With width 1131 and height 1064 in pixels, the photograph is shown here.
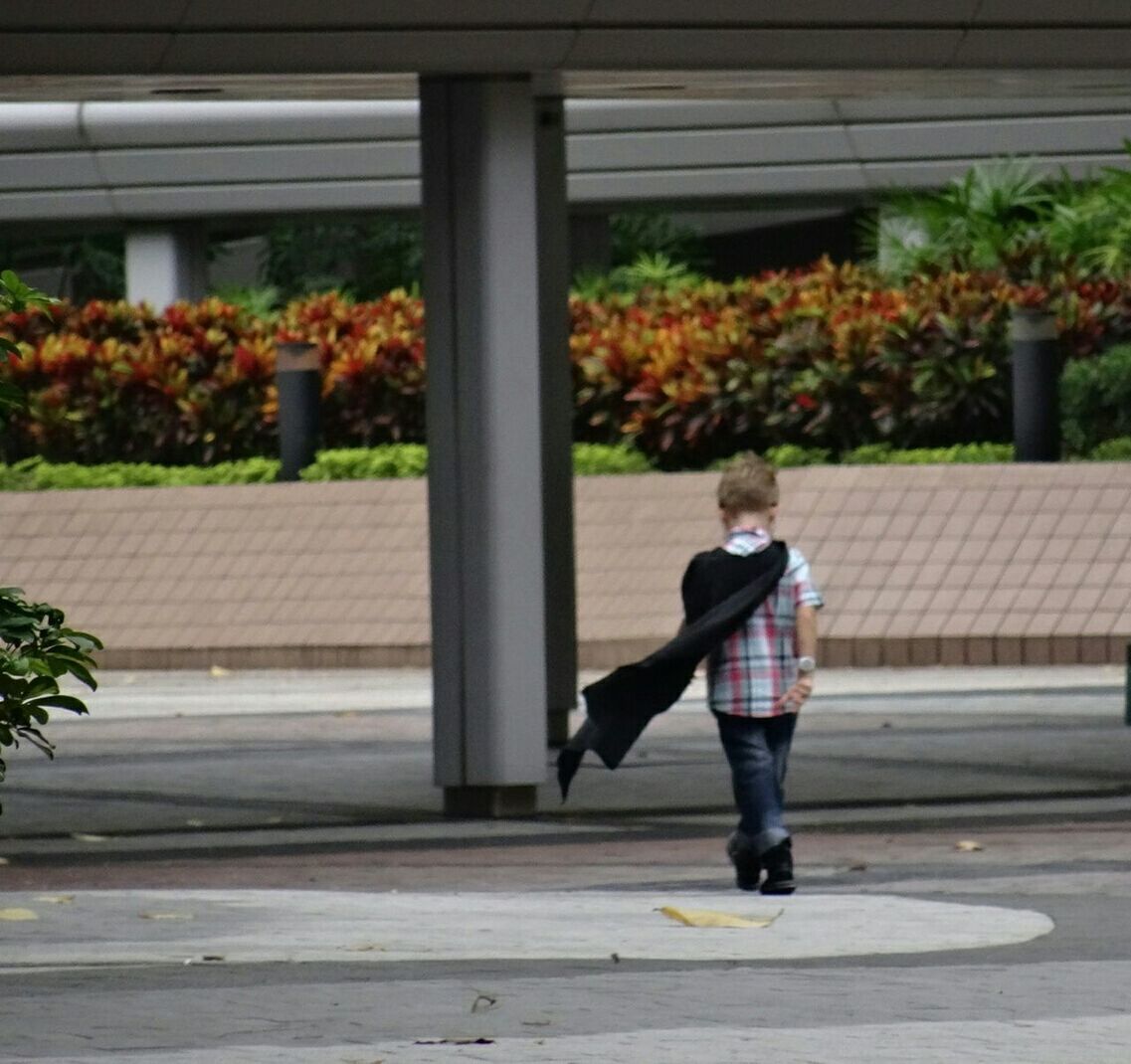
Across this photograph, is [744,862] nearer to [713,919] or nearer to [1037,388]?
[713,919]

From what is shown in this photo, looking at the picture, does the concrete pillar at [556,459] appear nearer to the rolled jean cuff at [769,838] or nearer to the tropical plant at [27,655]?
the rolled jean cuff at [769,838]

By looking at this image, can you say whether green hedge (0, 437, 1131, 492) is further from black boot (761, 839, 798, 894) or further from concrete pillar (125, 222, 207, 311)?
black boot (761, 839, 798, 894)

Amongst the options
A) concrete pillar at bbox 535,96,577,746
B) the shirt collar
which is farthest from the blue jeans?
concrete pillar at bbox 535,96,577,746

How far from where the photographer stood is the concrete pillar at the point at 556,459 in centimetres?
1634

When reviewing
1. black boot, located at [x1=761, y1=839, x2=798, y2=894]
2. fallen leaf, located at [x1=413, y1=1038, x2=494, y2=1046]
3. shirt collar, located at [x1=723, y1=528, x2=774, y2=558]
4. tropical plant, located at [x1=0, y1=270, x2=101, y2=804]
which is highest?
shirt collar, located at [x1=723, y1=528, x2=774, y2=558]

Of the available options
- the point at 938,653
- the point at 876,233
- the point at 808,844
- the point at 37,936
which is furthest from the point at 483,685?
the point at 876,233

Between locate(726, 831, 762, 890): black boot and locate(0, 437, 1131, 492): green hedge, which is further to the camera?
locate(0, 437, 1131, 492): green hedge

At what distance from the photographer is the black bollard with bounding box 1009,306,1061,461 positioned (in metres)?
22.2

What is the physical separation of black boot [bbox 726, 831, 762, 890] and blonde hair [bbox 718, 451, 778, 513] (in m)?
1.14

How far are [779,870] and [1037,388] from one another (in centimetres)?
1222

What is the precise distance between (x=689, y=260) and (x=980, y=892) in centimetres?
2419

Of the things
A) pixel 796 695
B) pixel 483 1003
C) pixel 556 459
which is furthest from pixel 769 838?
pixel 556 459

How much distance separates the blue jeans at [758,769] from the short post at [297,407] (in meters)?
14.1

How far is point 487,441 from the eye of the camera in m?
13.1
